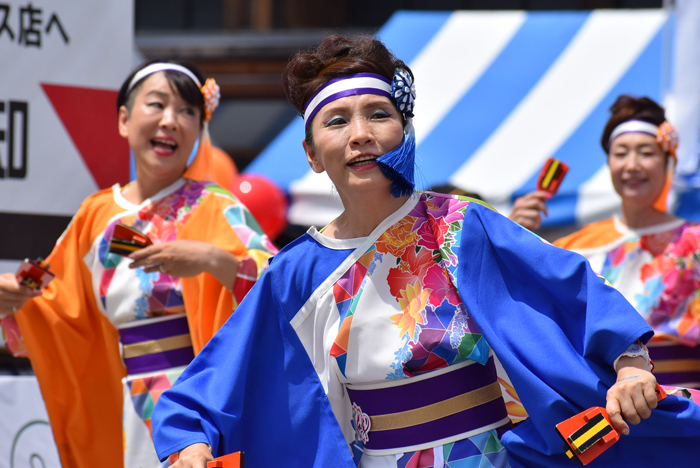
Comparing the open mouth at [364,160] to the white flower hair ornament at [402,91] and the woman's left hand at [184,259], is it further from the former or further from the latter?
the woman's left hand at [184,259]

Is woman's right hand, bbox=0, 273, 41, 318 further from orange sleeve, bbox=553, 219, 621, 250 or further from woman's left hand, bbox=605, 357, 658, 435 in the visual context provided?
orange sleeve, bbox=553, 219, 621, 250

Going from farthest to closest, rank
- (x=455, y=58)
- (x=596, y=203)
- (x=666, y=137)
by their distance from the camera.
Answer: (x=455, y=58) → (x=596, y=203) → (x=666, y=137)

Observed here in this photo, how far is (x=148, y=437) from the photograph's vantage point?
8.33ft

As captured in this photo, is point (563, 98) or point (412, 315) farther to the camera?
point (563, 98)

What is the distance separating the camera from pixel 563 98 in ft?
17.8

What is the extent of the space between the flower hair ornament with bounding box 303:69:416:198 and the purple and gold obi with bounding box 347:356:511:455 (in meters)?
0.46

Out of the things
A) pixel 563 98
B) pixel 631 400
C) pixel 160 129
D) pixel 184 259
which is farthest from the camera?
pixel 563 98

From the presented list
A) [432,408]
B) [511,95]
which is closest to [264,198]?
[511,95]

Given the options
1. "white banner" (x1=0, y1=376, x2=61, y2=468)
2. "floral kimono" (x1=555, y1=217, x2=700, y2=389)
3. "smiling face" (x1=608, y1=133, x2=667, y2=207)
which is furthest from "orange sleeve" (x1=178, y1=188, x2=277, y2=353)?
"smiling face" (x1=608, y1=133, x2=667, y2=207)

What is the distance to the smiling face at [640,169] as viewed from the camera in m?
3.47

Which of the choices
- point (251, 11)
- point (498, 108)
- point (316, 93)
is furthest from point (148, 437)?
point (251, 11)

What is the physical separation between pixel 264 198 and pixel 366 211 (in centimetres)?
323

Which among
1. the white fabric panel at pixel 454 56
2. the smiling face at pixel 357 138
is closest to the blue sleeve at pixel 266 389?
the smiling face at pixel 357 138

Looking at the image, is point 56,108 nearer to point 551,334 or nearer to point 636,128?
point 551,334
